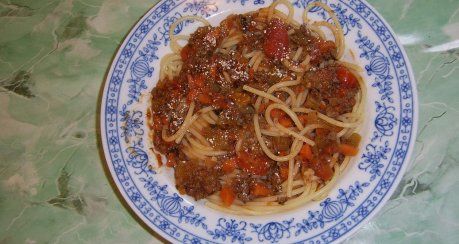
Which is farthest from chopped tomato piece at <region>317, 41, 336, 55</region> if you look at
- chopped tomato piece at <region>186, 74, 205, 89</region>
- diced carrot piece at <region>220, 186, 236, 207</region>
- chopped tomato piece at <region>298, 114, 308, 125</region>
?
diced carrot piece at <region>220, 186, 236, 207</region>

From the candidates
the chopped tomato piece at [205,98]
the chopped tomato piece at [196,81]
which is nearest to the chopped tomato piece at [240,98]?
the chopped tomato piece at [205,98]

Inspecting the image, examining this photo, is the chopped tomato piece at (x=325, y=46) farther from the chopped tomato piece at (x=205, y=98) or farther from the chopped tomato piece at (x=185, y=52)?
the chopped tomato piece at (x=185, y=52)

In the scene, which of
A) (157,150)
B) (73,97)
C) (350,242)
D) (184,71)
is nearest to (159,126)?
(157,150)

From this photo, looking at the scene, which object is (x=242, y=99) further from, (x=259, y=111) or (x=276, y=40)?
(x=276, y=40)

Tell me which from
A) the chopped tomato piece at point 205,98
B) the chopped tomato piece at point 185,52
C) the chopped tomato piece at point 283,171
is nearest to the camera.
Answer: the chopped tomato piece at point 283,171

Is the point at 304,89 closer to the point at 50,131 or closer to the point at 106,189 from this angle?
the point at 106,189

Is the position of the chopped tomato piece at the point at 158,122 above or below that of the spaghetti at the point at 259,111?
below
